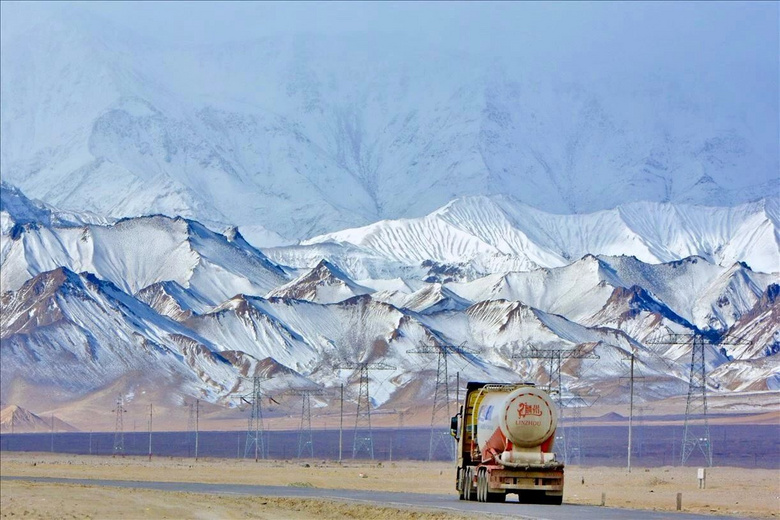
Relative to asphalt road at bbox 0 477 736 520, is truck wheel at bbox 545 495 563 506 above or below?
above

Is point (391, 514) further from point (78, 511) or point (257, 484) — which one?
point (257, 484)

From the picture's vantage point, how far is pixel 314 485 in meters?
98.6

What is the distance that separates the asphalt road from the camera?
197 feet

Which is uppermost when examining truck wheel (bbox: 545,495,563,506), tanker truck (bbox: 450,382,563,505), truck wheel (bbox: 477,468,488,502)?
tanker truck (bbox: 450,382,563,505)

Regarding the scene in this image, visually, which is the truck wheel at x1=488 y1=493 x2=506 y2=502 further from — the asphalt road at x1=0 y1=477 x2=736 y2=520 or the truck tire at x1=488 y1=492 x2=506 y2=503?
the asphalt road at x1=0 y1=477 x2=736 y2=520

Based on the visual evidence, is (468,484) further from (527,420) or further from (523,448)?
(527,420)

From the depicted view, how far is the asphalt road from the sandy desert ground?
7.00 ft

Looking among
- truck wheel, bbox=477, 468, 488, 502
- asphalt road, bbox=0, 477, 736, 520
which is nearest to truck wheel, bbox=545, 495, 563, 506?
asphalt road, bbox=0, 477, 736, 520

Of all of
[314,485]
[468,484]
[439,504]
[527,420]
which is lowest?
[439,504]

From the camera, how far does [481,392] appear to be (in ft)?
224

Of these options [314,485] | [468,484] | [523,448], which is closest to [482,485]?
[468,484]

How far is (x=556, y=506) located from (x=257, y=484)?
118 ft

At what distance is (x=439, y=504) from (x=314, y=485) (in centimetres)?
3153

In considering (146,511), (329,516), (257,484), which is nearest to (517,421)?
(329,516)
